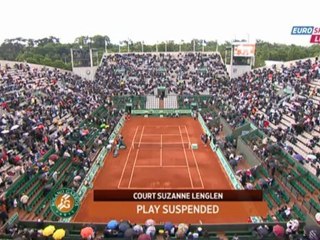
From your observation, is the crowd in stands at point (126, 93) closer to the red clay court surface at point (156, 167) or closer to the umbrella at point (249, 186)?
the umbrella at point (249, 186)

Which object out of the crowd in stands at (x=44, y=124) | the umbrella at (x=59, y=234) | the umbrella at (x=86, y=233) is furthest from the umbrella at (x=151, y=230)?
the crowd in stands at (x=44, y=124)

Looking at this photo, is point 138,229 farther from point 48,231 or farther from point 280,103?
point 280,103

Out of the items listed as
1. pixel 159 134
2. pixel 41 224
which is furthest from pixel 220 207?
pixel 159 134

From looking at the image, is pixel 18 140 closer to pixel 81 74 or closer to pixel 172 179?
pixel 172 179

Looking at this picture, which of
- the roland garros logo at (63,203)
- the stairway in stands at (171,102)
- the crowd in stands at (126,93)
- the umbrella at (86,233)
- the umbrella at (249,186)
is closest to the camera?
the umbrella at (86,233)

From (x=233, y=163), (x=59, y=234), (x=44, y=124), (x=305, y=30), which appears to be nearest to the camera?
(x=59, y=234)

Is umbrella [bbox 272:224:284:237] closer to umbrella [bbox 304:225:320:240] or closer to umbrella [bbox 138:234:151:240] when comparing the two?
umbrella [bbox 304:225:320:240]

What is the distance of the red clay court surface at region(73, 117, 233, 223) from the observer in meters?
24.3

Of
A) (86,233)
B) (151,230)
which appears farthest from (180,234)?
(86,233)

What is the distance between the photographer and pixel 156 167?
92.9 feet

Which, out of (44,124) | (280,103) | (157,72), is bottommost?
(44,124)

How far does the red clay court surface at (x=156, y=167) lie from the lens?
24312mm

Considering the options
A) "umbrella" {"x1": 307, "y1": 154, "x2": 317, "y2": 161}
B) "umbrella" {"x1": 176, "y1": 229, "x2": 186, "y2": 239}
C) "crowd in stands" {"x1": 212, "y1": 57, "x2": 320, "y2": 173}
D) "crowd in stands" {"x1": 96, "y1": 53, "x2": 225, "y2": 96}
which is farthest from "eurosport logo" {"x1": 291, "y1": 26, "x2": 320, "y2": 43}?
"umbrella" {"x1": 176, "y1": 229, "x2": 186, "y2": 239}

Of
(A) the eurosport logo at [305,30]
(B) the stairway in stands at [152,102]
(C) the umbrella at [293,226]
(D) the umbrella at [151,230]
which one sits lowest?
(B) the stairway in stands at [152,102]
